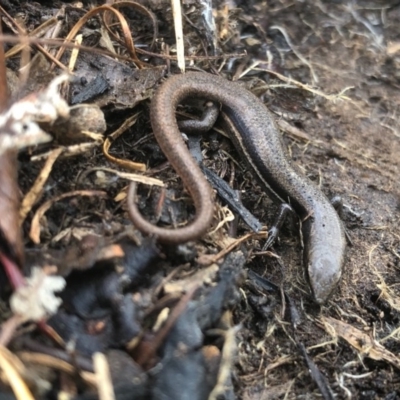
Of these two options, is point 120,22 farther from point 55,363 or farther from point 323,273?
point 55,363

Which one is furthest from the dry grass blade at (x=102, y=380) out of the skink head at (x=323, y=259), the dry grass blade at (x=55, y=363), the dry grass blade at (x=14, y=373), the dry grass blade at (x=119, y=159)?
the skink head at (x=323, y=259)

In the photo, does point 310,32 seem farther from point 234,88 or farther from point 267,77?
point 234,88

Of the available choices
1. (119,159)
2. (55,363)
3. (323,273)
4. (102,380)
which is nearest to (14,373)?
(55,363)

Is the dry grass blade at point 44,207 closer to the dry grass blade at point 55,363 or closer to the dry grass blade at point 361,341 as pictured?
Answer: the dry grass blade at point 55,363

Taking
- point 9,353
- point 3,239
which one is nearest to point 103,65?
point 3,239

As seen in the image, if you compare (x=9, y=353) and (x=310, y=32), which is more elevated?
(x=9, y=353)

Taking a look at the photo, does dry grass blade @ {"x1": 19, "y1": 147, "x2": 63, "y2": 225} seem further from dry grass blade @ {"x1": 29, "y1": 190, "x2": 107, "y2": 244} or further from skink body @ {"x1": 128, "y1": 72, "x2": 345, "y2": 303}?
skink body @ {"x1": 128, "y1": 72, "x2": 345, "y2": 303}
